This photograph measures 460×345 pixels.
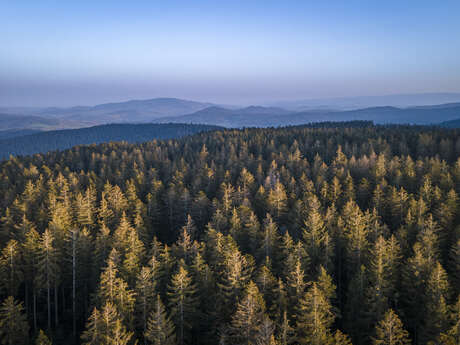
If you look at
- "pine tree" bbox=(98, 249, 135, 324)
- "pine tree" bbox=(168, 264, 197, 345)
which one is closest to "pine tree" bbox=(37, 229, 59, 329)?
"pine tree" bbox=(98, 249, 135, 324)

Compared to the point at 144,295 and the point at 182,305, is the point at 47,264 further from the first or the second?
the point at 182,305

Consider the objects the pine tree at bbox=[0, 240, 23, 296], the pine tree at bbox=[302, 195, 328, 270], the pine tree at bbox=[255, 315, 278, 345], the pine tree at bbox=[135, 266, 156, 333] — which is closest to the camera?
the pine tree at bbox=[255, 315, 278, 345]

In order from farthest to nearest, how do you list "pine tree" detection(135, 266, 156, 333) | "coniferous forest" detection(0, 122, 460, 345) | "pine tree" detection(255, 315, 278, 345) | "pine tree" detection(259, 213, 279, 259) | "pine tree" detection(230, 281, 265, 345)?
"pine tree" detection(259, 213, 279, 259) → "pine tree" detection(135, 266, 156, 333) → "coniferous forest" detection(0, 122, 460, 345) → "pine tree" detection(230, 281, 265, 345) → "pine tree" detection(255, 315, 278, 345)

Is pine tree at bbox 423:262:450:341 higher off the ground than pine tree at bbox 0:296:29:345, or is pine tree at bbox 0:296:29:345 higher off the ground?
pine tree at bbox 423:262:450:341

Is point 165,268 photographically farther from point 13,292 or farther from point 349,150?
point 349,150

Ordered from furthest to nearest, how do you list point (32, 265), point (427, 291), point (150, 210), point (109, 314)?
point (150, 210), point (32, 265), point (427, 291), point (109, 314)

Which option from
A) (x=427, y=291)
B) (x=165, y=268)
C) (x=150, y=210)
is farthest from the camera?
(x=150, y=210)

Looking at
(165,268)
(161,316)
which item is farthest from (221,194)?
(161,316)

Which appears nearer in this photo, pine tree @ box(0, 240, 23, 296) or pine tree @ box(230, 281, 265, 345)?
pine tree @ box(230, 281, 265, 345)

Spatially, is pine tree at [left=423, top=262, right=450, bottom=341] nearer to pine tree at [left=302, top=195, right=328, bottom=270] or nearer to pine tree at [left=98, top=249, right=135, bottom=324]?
pine tree at [left=302, top=195, right=328, bottom=270]
